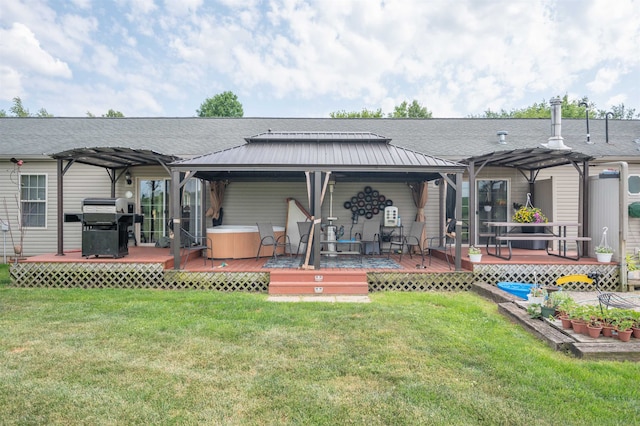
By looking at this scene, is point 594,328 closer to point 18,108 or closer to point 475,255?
point 475,255

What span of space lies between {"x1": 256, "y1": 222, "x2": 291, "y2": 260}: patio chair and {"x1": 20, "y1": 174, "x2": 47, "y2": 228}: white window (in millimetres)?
5546

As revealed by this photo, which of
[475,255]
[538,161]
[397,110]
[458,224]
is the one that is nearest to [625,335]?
[458,224]

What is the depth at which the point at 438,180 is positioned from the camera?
9117 mm

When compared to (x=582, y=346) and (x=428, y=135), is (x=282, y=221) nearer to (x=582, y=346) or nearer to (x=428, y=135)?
(x=428, y=135)

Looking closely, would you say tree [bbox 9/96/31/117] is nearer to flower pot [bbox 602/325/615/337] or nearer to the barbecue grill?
the barbecue grill

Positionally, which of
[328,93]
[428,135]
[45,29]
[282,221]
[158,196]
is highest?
[328,93]

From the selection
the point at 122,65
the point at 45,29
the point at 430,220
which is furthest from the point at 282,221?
the point at 122,65

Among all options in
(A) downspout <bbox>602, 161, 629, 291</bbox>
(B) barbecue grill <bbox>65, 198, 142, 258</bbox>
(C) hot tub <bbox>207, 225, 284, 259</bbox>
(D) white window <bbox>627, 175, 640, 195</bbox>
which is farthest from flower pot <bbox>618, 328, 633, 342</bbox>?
(B) barbecue grill <bbox>65, 198, 142, 258</bbox>

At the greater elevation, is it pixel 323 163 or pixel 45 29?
pixel 45 29

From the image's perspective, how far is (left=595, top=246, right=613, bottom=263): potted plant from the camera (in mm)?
6918

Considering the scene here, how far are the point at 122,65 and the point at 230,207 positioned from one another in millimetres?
20248

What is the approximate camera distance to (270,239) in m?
8.95

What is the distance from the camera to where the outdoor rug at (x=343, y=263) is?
287 inches

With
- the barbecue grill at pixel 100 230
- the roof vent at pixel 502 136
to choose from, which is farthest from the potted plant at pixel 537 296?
the barbecue grill at pixel 100 230
